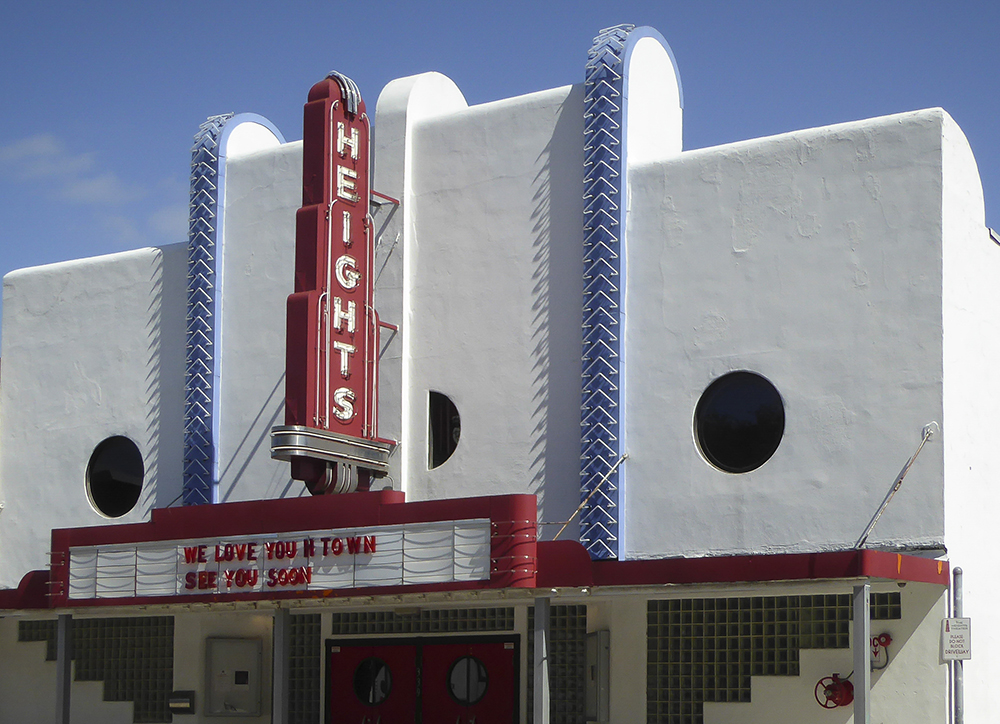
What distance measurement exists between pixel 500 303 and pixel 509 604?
15.0 feet

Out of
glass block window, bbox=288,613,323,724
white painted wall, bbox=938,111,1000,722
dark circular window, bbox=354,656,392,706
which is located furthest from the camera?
glass block window, bbox=288,613,323,724

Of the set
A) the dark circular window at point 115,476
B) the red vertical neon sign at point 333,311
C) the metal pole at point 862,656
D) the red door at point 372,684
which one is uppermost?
the red vertical neon sign at point 333,311

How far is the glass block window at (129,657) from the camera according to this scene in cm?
2438

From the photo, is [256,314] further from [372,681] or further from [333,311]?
[372,681]

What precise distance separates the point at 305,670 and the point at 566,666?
4.81 m

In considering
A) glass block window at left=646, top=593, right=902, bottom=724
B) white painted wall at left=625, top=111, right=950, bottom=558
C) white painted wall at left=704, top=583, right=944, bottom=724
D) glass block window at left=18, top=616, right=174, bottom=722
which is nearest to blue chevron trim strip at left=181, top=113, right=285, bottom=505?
glass block window at left=18, top=616, right=174, bottom=722

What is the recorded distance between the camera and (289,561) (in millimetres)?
19797

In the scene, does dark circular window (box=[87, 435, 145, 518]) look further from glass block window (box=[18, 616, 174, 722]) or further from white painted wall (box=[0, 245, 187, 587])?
glass block window (box=[18, 616, 174, 722])

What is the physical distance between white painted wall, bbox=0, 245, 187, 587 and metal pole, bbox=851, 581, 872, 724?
1274cm

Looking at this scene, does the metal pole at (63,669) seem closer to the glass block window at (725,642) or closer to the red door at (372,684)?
the red door at (372,684)

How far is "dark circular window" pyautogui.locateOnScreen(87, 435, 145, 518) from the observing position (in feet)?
82.8

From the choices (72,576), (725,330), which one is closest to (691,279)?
(725,330)

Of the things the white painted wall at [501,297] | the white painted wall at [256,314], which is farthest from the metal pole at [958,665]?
the white painted wall at [256,314]

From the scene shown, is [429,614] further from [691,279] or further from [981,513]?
[981,513]
